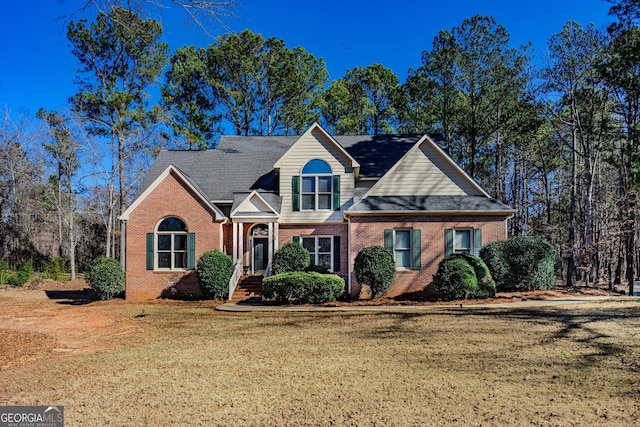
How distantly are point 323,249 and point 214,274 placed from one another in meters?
4.93

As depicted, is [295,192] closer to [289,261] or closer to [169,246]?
[289,261]

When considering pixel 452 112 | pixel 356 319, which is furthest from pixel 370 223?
pixel 452 112

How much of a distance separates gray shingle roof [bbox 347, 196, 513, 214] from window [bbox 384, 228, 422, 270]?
0.94 m

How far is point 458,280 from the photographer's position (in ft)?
47.0

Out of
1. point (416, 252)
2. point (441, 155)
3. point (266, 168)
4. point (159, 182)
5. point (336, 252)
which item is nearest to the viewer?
point (416, 252)

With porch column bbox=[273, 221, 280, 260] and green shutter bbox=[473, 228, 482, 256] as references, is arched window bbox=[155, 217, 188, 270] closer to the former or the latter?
porch column bbox=[273, 221, 280, 260]

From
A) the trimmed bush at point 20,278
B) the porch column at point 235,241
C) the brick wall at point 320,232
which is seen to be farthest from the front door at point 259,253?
the trimmed bush at point 20,278

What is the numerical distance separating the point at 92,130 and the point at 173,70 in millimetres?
7637

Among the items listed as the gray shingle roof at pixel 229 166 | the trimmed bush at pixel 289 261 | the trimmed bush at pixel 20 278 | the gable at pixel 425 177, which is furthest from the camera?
the trimmed bush at pixel 20 278

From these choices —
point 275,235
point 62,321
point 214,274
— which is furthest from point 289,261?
point 62,321

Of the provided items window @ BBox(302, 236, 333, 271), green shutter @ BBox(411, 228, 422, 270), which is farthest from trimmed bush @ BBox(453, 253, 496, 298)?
window @ BBox(302, 236, 333, 271)

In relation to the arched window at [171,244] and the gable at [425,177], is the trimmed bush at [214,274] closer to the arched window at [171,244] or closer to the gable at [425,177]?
the arched window at [171,244]

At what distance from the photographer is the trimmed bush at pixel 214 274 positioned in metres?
Answer: 16.2

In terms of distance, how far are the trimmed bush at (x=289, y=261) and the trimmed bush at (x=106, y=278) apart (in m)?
6.57
